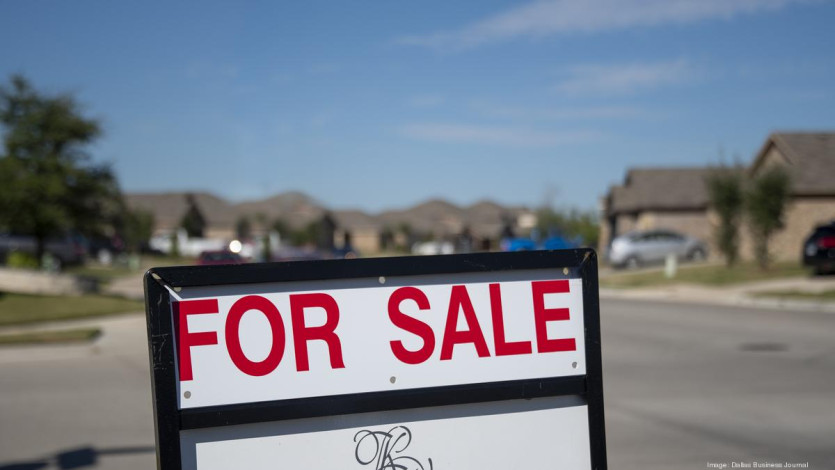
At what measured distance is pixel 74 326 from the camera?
2064cm

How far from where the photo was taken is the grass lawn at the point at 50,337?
1652cm

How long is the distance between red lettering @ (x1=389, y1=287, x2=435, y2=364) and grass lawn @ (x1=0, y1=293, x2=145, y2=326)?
1938cm

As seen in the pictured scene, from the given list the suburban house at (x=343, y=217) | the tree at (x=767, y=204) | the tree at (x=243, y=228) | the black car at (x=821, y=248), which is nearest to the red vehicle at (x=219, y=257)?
the tree at (x=767, y=204)

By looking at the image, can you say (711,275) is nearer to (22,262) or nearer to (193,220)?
(22,262)

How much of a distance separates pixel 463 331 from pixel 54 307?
2239 centimetres

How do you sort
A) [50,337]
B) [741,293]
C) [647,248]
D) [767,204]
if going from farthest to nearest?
[647,248]
[767,204]
[741,293]
[50,337]

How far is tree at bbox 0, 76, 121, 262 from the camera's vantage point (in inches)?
1046

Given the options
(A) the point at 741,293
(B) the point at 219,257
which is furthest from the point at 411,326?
(B) the point at 219,257

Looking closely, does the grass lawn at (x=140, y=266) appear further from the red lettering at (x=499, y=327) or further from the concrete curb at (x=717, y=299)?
the red lettering at (x=499, y=327)

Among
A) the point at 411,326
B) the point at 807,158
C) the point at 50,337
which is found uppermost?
the point at 807,158

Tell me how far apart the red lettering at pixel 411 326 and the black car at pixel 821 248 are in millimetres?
26737

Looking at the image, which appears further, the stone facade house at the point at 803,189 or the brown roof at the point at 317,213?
the brown roof at the point at 317,213

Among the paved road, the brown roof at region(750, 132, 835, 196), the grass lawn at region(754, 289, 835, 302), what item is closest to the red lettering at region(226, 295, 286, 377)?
the paved road

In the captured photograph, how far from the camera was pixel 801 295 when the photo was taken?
2334 centimetres
